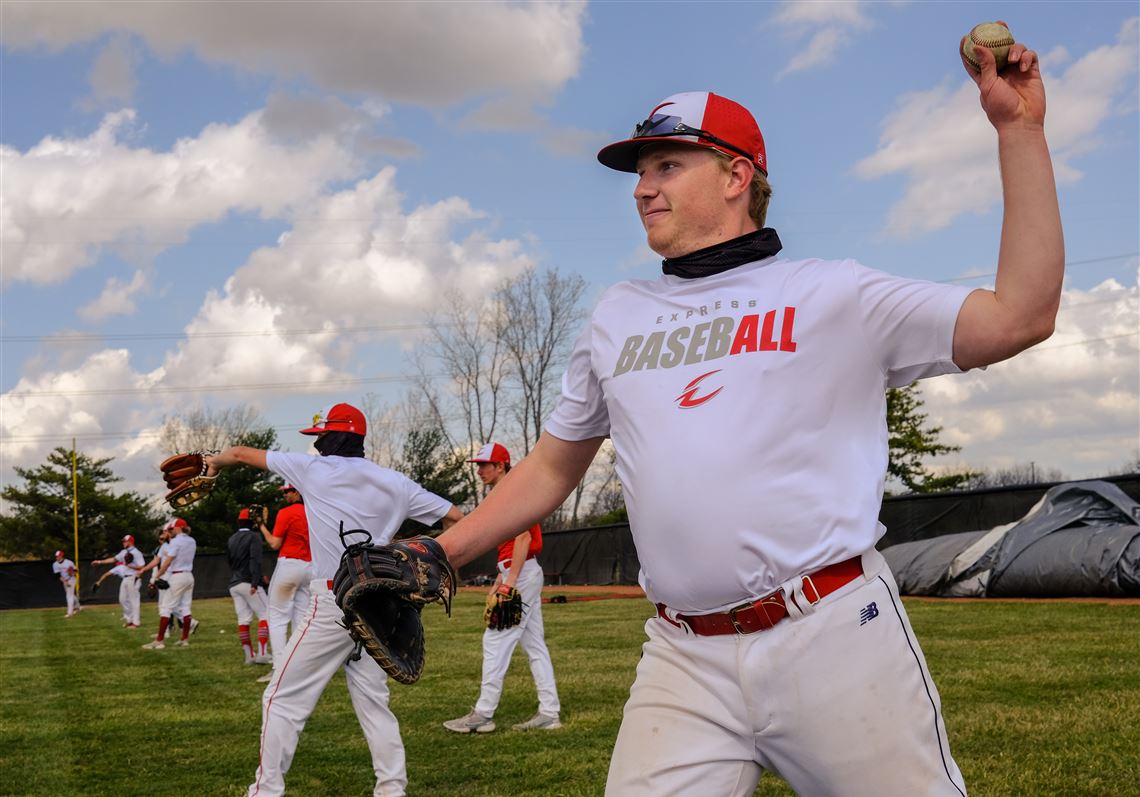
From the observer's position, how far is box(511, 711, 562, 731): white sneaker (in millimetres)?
9531

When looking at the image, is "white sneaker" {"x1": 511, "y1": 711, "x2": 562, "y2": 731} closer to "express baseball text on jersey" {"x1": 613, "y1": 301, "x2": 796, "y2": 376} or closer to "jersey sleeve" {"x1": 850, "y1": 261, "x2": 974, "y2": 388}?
"express baseball text on jersey" {"x1": 613, "y1": 301, "x2": 796, "y2": 376}

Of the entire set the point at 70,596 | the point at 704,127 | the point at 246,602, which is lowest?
the point at 70,596

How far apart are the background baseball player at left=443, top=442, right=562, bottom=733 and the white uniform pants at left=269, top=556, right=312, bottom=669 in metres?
3.16

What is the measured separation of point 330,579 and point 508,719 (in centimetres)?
352

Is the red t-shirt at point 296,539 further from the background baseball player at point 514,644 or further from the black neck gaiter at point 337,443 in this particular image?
the black neck gaiter at point 337,443

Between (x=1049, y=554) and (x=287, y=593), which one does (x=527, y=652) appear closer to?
(x=287, y=593)

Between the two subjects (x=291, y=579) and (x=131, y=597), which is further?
(x=131, y=597)

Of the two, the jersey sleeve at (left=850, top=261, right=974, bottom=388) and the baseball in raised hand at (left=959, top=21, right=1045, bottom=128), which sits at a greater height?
the baseball in raised hand at (left=959, top=21, right=1045, bottom=128)

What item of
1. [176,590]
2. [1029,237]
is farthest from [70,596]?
[1029,237]

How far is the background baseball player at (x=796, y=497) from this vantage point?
2.52m

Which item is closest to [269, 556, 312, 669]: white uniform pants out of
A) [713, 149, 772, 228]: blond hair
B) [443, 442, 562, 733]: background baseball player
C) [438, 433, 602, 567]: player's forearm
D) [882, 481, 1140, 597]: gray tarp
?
[443, 442, 562, 733]: background baseball player

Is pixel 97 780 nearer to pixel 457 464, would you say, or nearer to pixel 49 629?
pixel 49 629

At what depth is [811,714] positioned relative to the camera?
2.61 m

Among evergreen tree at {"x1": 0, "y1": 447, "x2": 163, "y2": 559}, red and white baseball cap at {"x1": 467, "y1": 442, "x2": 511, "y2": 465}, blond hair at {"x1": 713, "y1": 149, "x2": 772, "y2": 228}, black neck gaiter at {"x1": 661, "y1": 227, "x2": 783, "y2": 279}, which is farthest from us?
evergreen tree at {"x1": 0, "y1": 447, "x2": 163, "y2": 559}
